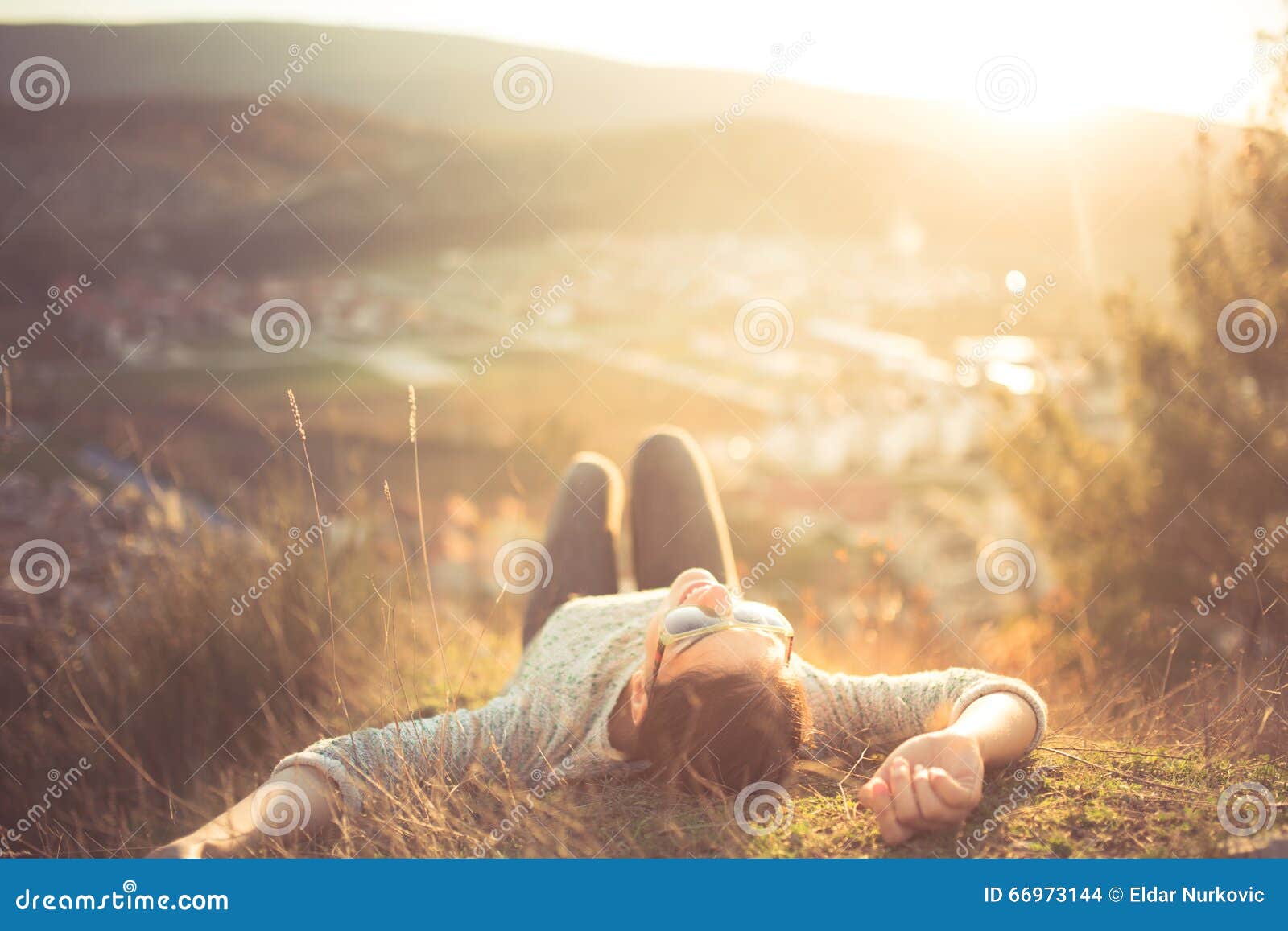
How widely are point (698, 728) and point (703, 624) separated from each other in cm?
25

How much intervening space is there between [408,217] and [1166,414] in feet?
61.5

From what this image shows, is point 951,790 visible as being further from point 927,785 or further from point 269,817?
point 269,817

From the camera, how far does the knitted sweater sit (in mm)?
2018

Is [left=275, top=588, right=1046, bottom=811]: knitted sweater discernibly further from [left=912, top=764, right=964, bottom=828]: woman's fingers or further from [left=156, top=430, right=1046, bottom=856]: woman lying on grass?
[left=912, top=764, right=964, bottom=828]: woman's fingers

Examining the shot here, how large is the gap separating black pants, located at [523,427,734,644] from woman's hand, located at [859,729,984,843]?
1426 mm

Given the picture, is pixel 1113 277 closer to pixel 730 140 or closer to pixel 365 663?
pixel 365 663

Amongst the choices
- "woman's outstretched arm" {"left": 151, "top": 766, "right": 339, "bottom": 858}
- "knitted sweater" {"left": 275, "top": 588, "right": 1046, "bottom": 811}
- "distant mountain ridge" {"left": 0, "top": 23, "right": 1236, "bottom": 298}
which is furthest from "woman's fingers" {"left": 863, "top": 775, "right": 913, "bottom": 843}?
"distant mountain ridge" {"left": 0, "top": 23, "right": 1236, "bottom": 298}

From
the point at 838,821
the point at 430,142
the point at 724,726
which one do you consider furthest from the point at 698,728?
the point at 430,142

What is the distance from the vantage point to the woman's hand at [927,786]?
1729 mm

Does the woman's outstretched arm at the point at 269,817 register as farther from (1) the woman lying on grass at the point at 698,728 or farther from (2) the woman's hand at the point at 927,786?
(2) the woman's hand at the point at 927,786

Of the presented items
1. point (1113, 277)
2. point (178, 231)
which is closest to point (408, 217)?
point (178, 231)

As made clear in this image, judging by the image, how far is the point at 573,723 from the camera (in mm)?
2299

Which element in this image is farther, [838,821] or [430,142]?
[430,142]

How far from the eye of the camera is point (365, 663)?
12.2 ft
